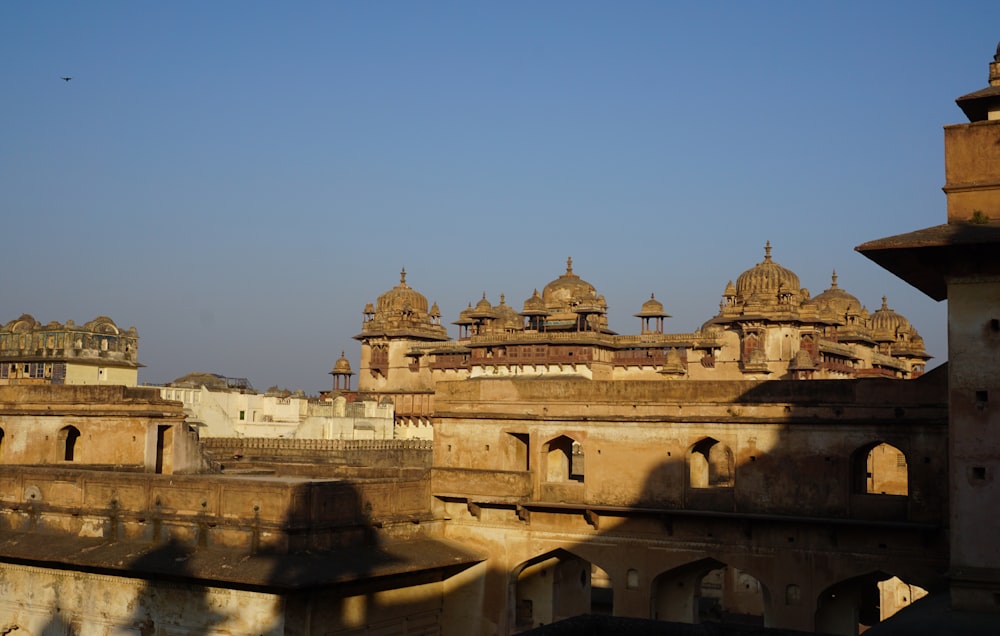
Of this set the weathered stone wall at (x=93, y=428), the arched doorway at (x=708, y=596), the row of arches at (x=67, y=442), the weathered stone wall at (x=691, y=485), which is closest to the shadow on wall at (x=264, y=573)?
the weathered stone wall at (x=691, y=485)

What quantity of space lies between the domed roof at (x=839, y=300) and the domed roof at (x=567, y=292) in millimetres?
12386

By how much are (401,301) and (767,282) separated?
24.2m

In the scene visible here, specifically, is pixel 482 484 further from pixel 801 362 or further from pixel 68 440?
pixel 801 362

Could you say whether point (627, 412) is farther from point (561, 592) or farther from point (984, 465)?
point (984, 465)

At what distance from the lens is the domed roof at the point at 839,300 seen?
65.2 m

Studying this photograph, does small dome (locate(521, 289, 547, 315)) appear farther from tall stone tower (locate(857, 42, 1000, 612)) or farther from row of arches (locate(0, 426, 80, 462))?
tall stone tower (locate(857, 42, 1000, 612))

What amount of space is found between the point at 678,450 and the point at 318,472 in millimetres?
10656

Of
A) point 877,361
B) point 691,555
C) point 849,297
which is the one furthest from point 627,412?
point 849,297

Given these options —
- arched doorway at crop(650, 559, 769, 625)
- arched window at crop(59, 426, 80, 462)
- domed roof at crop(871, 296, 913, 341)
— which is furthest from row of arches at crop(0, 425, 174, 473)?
domed roof at crop(871, 296, 913, 341)

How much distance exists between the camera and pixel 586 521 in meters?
22.0

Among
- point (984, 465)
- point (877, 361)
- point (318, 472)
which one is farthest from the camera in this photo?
point (877, 361)

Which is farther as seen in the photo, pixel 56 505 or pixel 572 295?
pixel 572 295

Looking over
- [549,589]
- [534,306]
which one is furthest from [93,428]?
[534,306]

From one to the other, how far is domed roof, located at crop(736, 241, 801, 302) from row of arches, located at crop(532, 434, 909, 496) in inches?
1046
